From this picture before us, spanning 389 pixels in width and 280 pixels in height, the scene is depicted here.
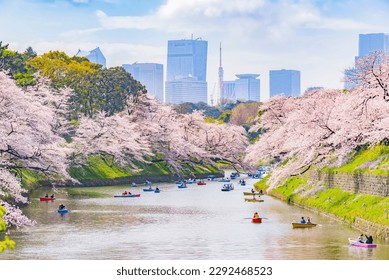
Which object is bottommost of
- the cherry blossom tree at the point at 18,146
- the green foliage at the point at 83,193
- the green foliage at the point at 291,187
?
the green foliage at the point at 83,193

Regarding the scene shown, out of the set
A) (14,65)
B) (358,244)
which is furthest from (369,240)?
(14,65)

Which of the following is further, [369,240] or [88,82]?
[88,82]

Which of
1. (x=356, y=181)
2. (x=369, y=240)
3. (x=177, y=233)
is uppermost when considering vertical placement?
(x=356, y=181)

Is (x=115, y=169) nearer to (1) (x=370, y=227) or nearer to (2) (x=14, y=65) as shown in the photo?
(2) (x=14, y=65)

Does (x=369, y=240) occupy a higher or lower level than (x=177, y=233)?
higher

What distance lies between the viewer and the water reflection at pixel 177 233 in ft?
132

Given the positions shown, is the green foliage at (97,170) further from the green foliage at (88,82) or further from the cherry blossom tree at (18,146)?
the cherry blossom tree at (18,146)

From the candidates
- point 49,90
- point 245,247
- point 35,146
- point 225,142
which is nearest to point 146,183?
point 49,90

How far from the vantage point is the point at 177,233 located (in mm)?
48594

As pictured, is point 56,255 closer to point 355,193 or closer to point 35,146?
point 35,146

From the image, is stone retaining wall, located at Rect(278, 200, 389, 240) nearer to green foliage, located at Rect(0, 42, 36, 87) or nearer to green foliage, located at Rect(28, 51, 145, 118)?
green foliage, located at Rect(0, 42, 36, 87)

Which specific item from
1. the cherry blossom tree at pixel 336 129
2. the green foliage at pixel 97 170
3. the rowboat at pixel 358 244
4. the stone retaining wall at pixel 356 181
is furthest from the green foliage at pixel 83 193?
the rowboat at pixel 358 244

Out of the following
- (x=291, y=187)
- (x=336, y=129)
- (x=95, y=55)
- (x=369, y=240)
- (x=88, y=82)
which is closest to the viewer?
(x=369, y=240)
